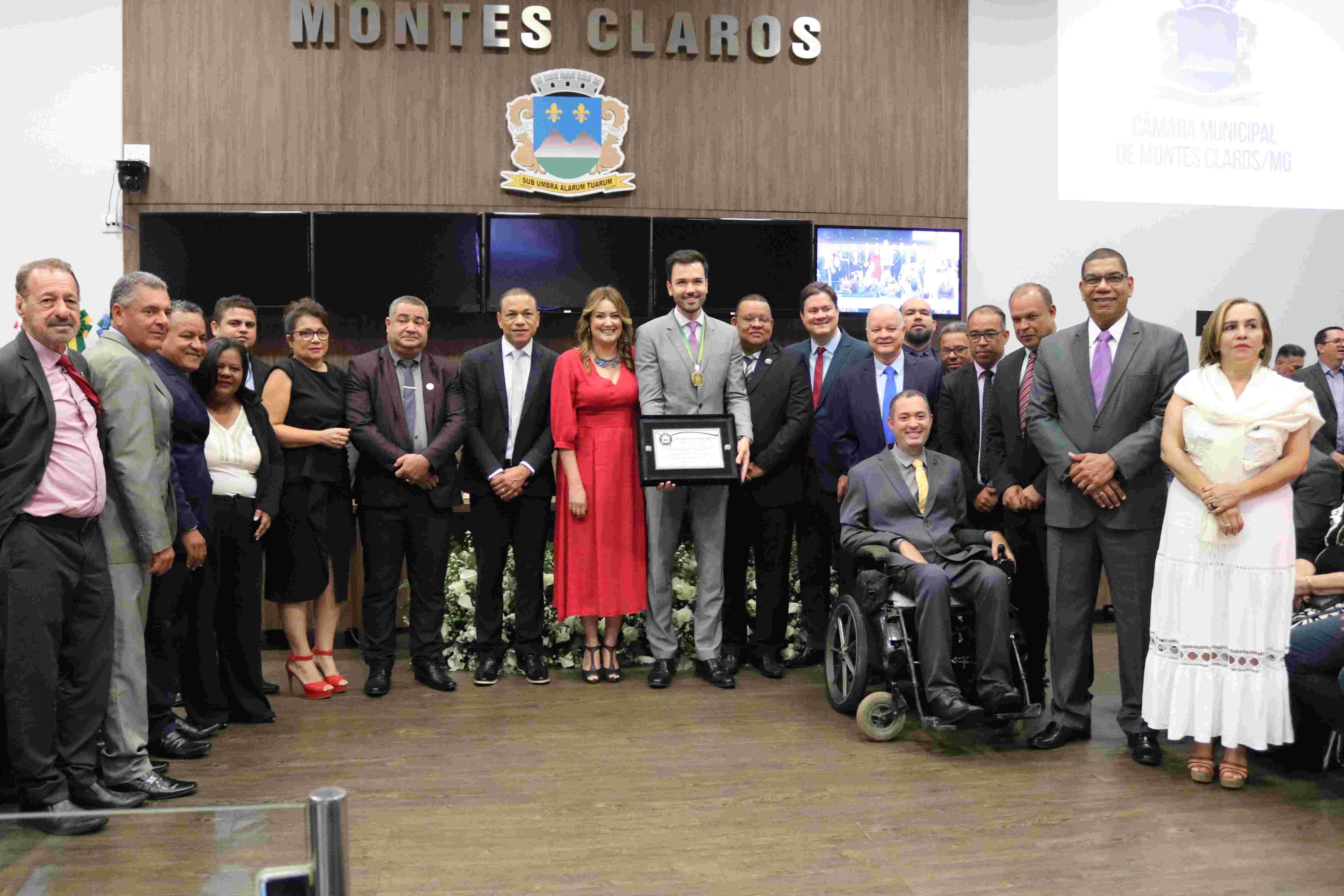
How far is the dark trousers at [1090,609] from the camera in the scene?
12.2ft

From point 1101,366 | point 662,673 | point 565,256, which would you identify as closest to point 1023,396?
point 1101,366

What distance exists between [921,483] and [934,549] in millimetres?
265

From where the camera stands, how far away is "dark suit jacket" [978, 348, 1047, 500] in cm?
423

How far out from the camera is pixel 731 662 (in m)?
4.75

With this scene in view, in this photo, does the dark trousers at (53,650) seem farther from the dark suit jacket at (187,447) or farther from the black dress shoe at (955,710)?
the black dress shoe at (955,710)

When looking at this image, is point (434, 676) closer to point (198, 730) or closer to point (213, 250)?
point (198, 730)

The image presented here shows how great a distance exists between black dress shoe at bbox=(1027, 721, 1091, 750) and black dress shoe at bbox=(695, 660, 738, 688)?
1.27m

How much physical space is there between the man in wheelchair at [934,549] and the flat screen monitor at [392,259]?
3.30m

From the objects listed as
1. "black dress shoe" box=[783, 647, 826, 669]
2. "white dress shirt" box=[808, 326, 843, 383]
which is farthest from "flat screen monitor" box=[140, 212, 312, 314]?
"black dress shoe" box=[783, 647, 826, 669]

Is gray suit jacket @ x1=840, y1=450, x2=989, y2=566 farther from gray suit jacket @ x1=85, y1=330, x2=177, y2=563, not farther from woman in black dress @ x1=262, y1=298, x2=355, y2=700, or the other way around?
gray suit jacket @ x1=85, y1=330, x2=177, y2=563

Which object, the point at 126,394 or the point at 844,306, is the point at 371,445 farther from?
the point at 844,306

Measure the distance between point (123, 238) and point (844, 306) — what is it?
181 inches

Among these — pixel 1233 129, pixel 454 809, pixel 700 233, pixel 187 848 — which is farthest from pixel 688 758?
pixel 1233 129

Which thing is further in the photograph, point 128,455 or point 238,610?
point 238,610
